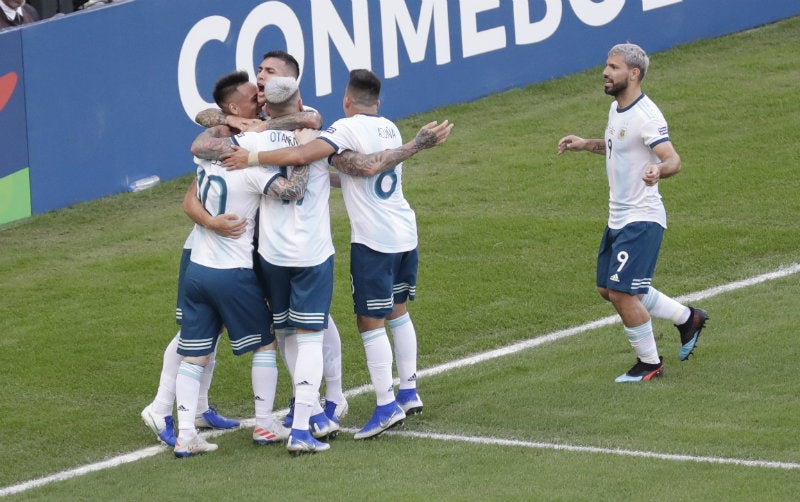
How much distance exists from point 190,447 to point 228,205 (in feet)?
4.28

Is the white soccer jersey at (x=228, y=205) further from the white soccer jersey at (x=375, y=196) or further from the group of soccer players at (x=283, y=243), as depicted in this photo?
the white soccer jersey at (x=375, y=196)

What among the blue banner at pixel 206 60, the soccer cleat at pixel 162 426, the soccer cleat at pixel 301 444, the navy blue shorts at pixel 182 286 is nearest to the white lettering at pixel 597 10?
the blue banner at pixel 206 60

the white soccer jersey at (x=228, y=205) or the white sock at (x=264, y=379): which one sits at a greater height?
the white soccer jersey at (x=228, y=205)

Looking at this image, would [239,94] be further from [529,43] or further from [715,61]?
[715,61]

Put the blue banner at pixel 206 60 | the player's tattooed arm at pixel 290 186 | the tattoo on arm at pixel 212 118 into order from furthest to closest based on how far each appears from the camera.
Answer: the blue banner at pixel 206 60 < the tattoo on arm at pixel 212 118 < the player's tattooed arm at pixel 290 186

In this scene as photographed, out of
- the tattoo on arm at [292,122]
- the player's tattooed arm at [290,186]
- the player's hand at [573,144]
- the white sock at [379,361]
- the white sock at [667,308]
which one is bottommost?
the white sock at [667,308]

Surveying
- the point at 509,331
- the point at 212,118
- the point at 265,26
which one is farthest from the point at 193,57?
the point at 212,118

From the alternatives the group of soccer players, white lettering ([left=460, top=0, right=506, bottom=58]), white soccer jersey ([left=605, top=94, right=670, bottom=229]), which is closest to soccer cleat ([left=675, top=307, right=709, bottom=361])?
white soccer jersey ([left=605, top=94, right=670, bottom=229])

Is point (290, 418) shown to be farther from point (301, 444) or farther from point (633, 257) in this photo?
point (633, 257)

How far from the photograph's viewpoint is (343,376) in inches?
360

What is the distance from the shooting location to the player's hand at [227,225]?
289 inches

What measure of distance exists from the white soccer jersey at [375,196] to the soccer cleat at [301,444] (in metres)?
1.07

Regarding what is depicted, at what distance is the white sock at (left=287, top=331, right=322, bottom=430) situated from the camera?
7.43 m

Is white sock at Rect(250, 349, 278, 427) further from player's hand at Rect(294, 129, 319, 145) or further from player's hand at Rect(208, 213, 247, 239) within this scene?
player's hand at Rect(294, 129, 319, 145)
